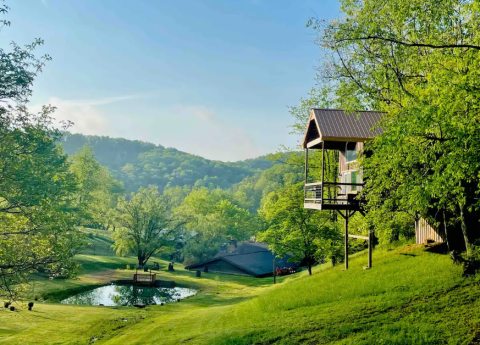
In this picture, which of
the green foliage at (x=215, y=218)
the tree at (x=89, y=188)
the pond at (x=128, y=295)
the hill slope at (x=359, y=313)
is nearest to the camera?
the hill slope at (x=359, y=313)

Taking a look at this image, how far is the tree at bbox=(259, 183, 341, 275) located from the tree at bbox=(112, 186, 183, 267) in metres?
21.6

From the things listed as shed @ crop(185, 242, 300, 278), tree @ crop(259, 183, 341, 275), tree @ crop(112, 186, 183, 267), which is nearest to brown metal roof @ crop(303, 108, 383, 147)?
tree @ crop(259, 183, 341, 275)

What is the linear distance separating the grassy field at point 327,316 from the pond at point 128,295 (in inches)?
211

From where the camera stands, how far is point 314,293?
17312mm

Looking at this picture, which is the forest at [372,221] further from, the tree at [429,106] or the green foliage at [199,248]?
the green foliage at [199,248]

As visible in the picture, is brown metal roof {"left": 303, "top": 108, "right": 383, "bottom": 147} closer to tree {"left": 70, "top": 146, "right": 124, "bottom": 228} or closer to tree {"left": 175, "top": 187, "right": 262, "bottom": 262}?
tree {"left": 175, "top": 187, "right": 262, "bottom": 262}

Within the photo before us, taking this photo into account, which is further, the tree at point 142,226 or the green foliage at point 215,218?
the green foliage at point 215,218

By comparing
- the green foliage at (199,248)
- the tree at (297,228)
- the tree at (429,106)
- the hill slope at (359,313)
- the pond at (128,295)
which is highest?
the tree at (429,106)

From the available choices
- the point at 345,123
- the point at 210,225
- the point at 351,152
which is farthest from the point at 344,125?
the point at 210,225

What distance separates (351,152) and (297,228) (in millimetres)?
9211

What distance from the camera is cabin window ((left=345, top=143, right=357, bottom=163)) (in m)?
20.9

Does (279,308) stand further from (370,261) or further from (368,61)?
(368,61)

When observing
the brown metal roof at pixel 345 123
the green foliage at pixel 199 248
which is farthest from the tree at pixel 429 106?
the green foliage at pixel 199 248

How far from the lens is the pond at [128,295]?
3016 cm
